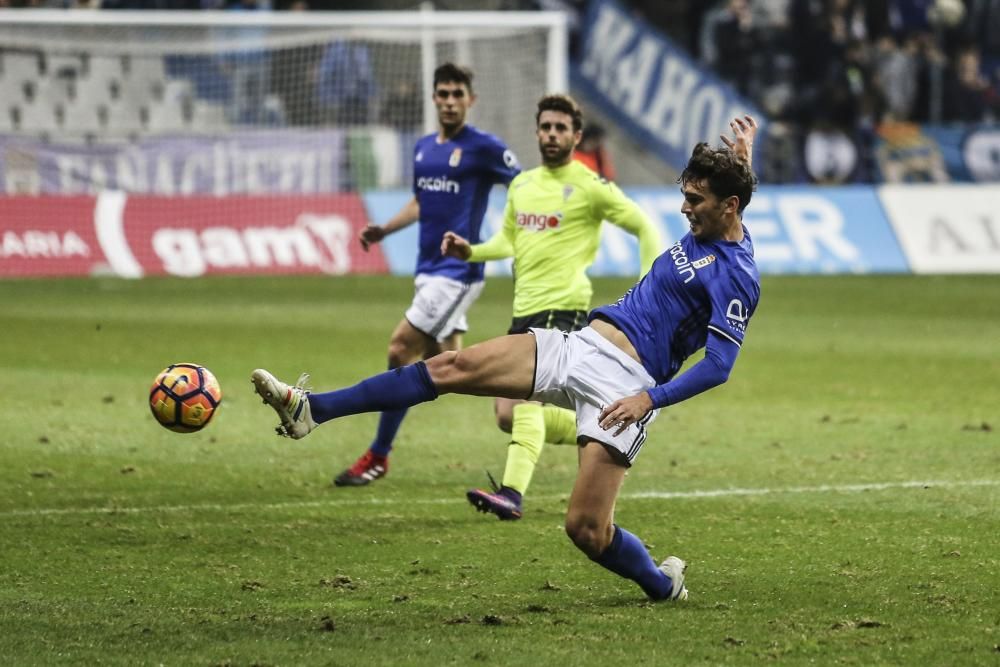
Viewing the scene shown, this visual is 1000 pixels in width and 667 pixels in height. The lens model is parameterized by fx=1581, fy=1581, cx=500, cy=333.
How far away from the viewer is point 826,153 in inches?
1008

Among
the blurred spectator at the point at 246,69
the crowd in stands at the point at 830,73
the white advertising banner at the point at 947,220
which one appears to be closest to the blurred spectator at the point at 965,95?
the crowd in stands at the point at 830,73

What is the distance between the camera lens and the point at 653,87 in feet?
86.7

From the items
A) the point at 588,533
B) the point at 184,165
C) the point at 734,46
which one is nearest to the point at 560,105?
the point at 588,533

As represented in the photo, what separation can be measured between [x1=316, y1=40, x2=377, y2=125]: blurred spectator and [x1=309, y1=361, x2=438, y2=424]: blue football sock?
17317mm

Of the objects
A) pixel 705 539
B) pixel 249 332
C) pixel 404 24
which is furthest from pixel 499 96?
pixel 705 539

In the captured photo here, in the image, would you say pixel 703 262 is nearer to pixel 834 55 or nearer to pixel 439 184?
pixel 439 184

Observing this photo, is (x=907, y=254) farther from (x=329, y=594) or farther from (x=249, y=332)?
(x=329, y=594)

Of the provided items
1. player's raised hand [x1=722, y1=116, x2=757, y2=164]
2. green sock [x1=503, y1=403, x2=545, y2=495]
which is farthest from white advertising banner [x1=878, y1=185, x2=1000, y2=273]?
player's raised hand [x1=722, y1=116, x2=757, y2=164]

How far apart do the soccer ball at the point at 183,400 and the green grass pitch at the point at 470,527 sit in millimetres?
666

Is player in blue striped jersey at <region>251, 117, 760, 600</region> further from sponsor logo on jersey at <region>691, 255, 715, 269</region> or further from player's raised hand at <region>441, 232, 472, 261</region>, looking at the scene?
player's raised hand at <region>441, 232, 472, 261</region>

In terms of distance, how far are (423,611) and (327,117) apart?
58.2 feet

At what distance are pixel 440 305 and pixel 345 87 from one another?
14.1 meters

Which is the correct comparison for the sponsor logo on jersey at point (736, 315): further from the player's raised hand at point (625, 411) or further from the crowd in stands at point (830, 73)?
the crowd in stands at point (830, 73)

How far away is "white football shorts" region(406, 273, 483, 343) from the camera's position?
9.71m
